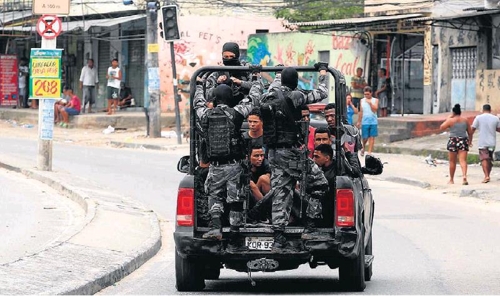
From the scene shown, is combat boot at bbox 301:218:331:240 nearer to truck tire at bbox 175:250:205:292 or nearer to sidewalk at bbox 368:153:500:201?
truck tire at bbox 175:250:205:292

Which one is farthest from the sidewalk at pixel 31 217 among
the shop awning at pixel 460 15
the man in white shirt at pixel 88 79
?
the man in white shirt at pixel 88 79

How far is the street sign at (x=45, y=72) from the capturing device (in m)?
22.2

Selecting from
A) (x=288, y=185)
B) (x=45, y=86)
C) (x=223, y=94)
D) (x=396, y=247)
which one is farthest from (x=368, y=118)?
(x=288, y=185)

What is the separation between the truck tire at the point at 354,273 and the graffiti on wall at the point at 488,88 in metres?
21.7

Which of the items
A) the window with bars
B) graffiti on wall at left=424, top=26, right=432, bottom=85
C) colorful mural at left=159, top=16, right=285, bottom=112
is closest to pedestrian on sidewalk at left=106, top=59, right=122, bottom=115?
colorful mural at left=159, top=16, right=285, bottom=112

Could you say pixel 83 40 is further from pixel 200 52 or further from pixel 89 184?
pixel 89 184

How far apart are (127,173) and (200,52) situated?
734 inches

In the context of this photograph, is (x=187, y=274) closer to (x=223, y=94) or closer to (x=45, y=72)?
(x=223, y=94)

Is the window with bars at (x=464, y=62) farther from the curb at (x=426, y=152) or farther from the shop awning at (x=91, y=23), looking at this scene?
the shop awning at (x=91, y=23)

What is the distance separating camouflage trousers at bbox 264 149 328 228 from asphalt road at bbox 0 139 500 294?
2.57 ft

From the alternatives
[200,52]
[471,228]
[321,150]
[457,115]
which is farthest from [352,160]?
[200,52]

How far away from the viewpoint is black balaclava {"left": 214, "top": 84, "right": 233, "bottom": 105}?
410 inches

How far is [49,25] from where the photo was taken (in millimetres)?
22234

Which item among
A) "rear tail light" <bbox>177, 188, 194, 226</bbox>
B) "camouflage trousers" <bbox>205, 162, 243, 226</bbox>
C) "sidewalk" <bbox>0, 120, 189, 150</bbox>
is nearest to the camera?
"camouflage trousers" <bbox>205, 162, 243, 226</bbox>
